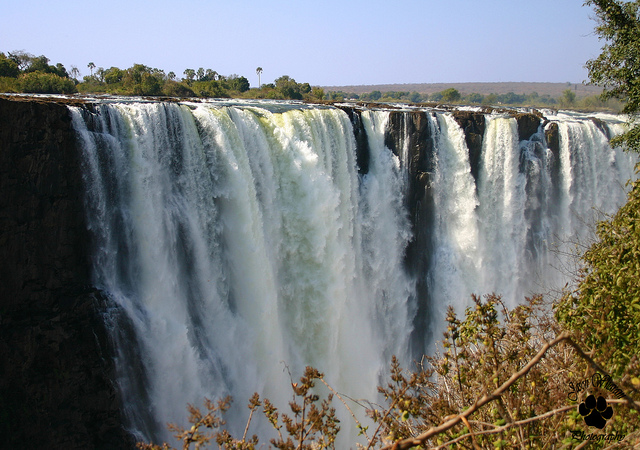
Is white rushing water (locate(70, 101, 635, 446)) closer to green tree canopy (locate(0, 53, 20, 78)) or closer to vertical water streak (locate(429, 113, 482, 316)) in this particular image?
vertical water streak (locate(429, 113, 482, 316))

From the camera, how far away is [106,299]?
8.98 meters

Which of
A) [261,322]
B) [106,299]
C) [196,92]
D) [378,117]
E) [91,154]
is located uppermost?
[196,92]

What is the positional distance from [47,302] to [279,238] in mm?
5375

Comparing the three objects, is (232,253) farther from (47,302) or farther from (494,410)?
(494,410)

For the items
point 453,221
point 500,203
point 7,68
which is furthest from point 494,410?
point 7,68

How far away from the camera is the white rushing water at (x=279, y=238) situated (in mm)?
9398

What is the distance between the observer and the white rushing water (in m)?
9.40

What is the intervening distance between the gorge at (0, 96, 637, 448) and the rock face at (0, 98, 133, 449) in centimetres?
2

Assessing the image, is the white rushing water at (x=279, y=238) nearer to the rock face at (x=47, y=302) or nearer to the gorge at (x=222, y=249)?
the gorge at (x=222, y=249)

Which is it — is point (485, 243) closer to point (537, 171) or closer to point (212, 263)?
point (537, 171)

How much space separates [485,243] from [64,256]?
14.1m

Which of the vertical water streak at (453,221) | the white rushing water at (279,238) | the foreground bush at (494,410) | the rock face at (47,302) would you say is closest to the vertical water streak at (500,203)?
the white rushing water at (279,238)

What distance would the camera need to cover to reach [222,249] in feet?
36.2

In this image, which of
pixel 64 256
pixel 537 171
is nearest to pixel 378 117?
pixel 537 171
